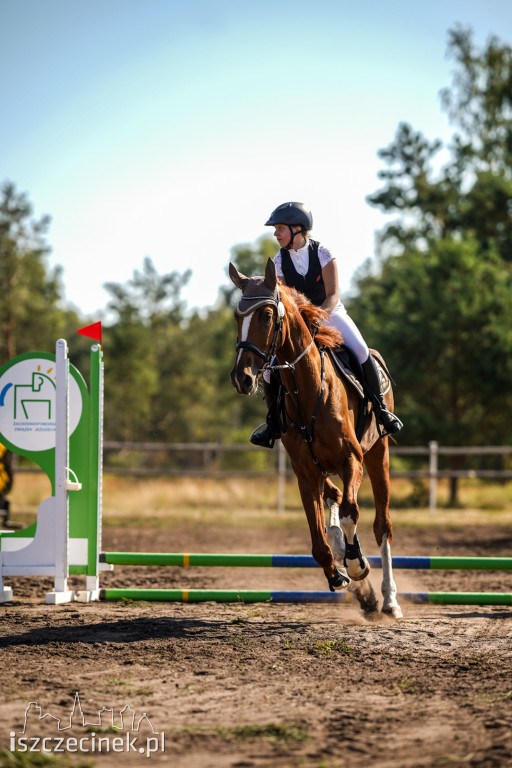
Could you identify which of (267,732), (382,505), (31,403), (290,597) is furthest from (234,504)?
(267,732)

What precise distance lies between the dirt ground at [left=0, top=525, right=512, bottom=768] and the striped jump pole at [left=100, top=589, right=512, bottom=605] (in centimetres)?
10

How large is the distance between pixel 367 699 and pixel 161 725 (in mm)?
1038

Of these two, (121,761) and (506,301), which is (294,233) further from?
(506,301)

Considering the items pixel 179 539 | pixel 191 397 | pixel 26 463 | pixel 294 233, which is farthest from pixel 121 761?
pixel 191 397

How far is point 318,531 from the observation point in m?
5.61

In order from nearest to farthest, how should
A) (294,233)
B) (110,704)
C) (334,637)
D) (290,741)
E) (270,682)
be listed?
(290,741) → (110,704) → (270,682) → (334,637) → (294,233)

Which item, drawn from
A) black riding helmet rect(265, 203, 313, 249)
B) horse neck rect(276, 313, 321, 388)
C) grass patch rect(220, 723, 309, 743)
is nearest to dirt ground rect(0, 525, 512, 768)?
grass patch rect(220, 723, 309, 743)

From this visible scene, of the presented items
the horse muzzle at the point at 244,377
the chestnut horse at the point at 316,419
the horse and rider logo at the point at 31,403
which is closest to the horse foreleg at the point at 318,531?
the chestnut horse at the point at 316,419

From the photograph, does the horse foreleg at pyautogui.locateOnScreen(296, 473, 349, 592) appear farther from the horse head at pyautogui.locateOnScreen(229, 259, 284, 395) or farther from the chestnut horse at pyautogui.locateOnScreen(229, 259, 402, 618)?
the horse head at pyautogui.locateOnScreen(229, 259, 284, 395)

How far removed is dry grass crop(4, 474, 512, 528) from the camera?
52.6 feet

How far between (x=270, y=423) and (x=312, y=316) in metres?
0.86

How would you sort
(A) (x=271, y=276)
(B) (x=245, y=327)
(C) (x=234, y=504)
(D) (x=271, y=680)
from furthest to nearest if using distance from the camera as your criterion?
1. (C) (x=234, y=504)
2. (A) (x=271, y=276)
3. (B) (x=245, y=327)
4. (D) (x=271, y=680)

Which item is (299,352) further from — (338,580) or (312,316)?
(338,580)

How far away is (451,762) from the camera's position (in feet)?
9.71
